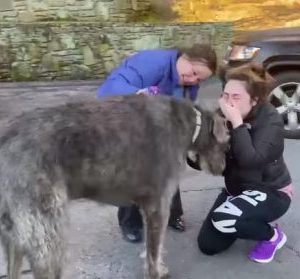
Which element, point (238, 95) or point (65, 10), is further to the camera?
point (65, 10)

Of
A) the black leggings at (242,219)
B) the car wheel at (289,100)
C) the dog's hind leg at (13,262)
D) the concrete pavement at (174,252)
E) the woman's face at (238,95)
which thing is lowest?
the car wheel at (289,100)

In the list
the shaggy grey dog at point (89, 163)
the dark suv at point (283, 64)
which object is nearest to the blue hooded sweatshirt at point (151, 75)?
the shaggy grey dog at point (89, 163)

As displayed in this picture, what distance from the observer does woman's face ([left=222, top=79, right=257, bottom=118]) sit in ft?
13.5

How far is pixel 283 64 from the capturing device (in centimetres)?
762

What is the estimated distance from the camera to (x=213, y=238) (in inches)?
177

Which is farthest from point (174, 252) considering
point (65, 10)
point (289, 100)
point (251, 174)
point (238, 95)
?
point (65, 10)

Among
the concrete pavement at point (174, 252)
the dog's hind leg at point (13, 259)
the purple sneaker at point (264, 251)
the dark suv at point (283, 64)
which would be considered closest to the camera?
the dog's hind leg at point (13, 259)

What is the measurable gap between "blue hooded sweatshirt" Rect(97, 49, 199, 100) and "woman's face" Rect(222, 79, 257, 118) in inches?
13.5

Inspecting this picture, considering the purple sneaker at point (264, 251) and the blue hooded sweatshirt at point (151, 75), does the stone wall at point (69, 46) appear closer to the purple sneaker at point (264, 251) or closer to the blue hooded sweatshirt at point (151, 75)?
the blue hooded sweatshirt at point (151, 75)

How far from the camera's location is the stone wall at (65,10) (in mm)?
12680

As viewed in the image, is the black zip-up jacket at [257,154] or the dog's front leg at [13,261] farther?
the black zip-up jacket at [257,154]

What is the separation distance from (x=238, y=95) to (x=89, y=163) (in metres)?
1.20

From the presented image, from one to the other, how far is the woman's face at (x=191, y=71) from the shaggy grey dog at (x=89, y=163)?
350mm

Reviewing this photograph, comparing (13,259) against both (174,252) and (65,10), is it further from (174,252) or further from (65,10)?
(65,10)
